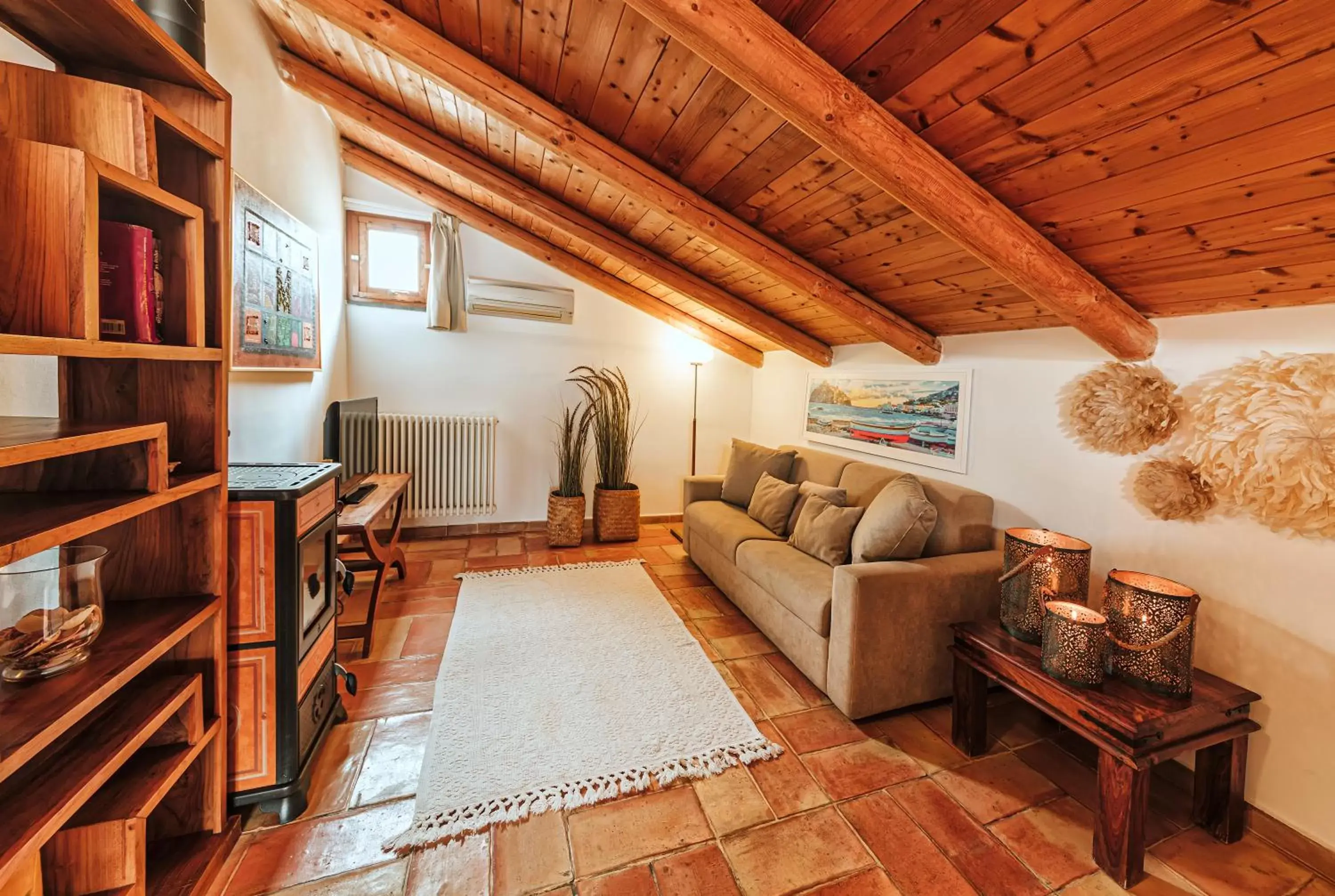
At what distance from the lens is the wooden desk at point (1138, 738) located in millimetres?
1403

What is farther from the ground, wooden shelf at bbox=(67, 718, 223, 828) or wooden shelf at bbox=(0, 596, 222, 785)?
wooden shelf at bbox=(0, 596, 222, 785)

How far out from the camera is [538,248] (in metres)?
4.04

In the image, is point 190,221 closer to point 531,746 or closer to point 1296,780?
point 531,746

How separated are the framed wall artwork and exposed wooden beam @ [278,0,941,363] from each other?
0.80 meters

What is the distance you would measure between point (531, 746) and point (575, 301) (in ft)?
11.4

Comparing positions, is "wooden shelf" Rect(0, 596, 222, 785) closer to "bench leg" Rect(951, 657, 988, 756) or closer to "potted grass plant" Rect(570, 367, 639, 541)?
"bench leg" Rect(951, 657, 988, 756)

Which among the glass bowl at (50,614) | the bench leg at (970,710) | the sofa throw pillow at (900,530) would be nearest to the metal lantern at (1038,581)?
the bench leg at (970,710)

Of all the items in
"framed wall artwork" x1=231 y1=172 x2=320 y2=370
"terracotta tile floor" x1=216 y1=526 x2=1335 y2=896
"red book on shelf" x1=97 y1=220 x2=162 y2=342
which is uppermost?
"framed wall artwork" x1=231 y1=172 x2=320 y2=370

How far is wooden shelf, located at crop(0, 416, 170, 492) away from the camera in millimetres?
761

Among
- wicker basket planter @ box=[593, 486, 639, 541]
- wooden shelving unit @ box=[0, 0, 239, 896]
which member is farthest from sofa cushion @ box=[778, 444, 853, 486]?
wooden shelving unit @ box=[0, 0, 239, 896]

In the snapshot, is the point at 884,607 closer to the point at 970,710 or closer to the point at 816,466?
the point at 970,710

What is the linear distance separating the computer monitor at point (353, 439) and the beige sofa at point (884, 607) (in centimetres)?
224

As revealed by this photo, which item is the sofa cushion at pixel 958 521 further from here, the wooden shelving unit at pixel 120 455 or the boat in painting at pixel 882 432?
the wooden shelving unit at pixel 120 455

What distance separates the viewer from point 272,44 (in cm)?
243
